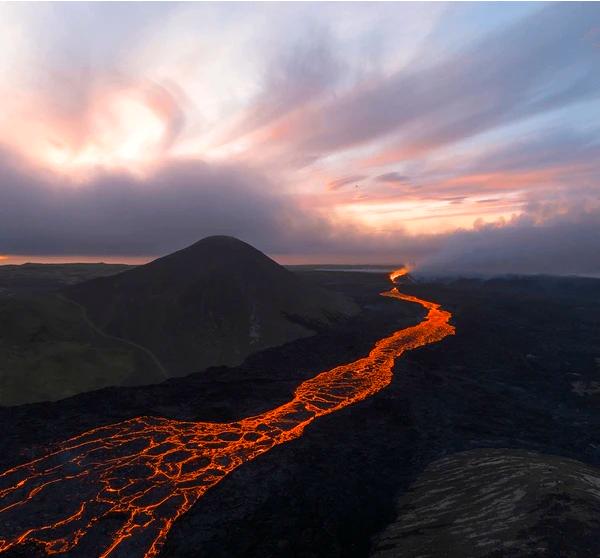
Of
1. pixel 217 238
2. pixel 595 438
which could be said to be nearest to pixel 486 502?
pixel 595 438

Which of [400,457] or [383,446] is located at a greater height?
[383,446]

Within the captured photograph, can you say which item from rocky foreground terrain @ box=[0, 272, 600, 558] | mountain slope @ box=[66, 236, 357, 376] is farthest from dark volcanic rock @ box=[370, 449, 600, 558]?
mountain slope @ box=[66, 236, 357, 376]

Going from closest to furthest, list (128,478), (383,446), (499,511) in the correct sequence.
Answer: (499,511) → (128,478) → (383,446)

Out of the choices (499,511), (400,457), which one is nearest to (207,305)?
(400,457)

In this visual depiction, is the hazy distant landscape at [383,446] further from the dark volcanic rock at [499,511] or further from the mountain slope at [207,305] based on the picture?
the mountain slope at [207,305]

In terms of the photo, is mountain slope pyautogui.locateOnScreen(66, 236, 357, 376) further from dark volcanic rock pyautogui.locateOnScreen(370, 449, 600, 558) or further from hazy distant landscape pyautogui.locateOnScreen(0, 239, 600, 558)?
dark volcanic rock pyautogui.locateOnScreen(370, 449, 600, 558)

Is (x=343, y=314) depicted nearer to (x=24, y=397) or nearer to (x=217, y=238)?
(x=217, y=238)

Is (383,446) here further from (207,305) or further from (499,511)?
(207,305)
